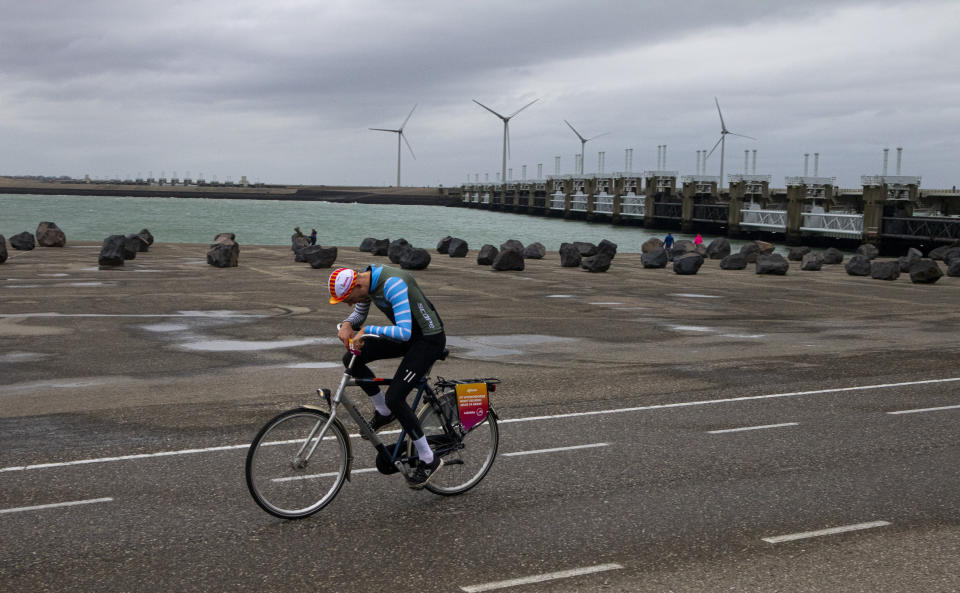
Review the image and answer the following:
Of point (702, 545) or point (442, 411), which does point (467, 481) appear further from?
point (702, 545)

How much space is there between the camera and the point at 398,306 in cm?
751

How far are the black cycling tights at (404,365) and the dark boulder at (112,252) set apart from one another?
33180 mm

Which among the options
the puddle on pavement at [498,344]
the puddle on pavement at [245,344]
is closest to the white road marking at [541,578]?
the puddle on pavement at [498,344]

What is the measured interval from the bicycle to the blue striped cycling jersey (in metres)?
0.26

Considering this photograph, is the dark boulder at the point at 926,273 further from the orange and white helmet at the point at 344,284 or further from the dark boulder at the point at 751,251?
the orange and white helmet at the point at 344,284

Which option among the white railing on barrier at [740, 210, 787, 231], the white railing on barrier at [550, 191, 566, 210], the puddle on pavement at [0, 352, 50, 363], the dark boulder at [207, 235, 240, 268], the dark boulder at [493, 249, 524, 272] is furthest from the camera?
the white railing on barrier at [550, 191, 566, 210]

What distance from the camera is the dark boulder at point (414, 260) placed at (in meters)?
39.3

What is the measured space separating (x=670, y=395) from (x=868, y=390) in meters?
3.01

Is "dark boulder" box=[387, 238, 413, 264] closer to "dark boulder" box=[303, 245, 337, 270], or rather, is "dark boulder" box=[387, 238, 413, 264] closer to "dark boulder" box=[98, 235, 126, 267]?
"dark boulder" box=[303, 245, 337, 270]

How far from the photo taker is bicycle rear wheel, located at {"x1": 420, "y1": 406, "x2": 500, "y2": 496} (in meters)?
8.07

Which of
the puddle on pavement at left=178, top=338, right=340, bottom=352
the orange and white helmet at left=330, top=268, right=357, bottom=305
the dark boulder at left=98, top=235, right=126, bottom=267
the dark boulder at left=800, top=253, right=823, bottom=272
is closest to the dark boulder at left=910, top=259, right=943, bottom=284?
the dark boulder at left=800, top=253, right=823, bottom=272

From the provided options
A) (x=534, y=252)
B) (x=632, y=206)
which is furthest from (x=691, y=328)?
(x=632, y=206)

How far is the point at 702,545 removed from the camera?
6.89m

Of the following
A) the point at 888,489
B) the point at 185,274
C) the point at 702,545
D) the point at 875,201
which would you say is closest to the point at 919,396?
the point at 888,489
